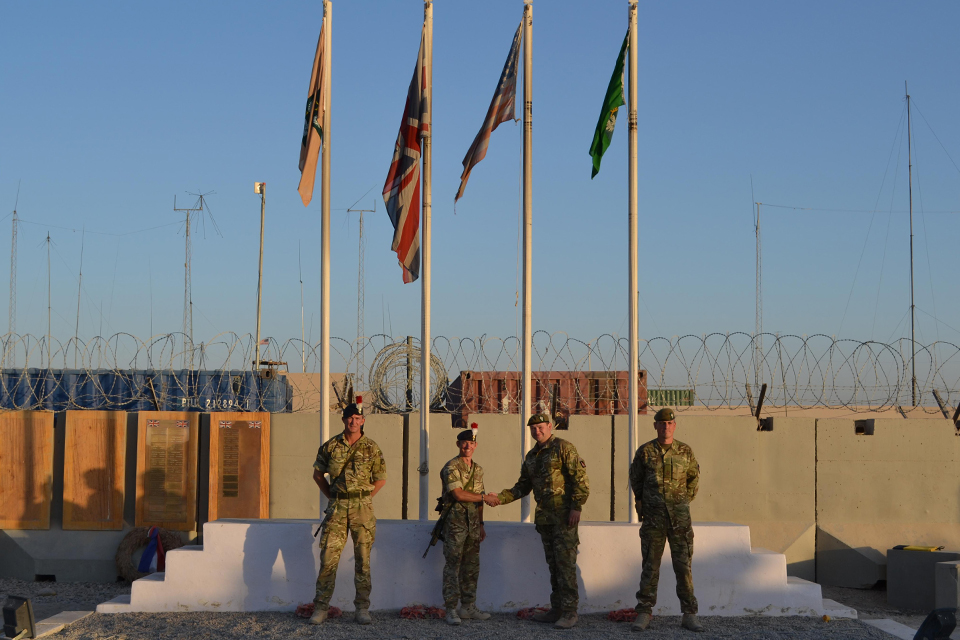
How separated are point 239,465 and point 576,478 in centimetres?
568

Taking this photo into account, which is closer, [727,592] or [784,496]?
[727,592]

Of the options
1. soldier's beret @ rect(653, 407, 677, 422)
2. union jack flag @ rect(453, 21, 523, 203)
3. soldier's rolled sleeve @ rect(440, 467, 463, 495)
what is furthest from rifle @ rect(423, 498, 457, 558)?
union jack flag @ rect(453, 21, 523, 203)

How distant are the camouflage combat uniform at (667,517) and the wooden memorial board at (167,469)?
20.9 feet

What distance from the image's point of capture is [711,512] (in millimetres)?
10688

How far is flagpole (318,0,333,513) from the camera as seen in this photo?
7.66 metres

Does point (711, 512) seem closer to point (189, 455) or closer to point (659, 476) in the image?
point (659, 476)

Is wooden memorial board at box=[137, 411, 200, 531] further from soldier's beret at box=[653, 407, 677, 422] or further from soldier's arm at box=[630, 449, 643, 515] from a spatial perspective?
soldier's beret at box=[653, 407, 677, 422]

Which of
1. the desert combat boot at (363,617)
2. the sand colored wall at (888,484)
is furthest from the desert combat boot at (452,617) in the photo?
the sand colored wall at (888,484)

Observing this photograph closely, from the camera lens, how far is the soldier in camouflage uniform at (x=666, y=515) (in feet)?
21.0

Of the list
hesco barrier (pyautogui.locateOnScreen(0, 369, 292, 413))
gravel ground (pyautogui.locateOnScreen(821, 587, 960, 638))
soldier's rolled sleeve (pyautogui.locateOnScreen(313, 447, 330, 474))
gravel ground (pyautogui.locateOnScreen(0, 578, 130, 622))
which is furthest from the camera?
hesco barrier (pyautogui.locateOnScreen(0, 369, 292, 413))

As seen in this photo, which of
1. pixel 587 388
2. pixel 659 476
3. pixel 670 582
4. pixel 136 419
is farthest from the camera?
pixel 587 388

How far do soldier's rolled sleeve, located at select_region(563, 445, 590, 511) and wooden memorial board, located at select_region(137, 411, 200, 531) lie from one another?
5.96 m

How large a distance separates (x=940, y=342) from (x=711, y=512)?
3.45 metres

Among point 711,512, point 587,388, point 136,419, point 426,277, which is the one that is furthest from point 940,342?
point 136,419
